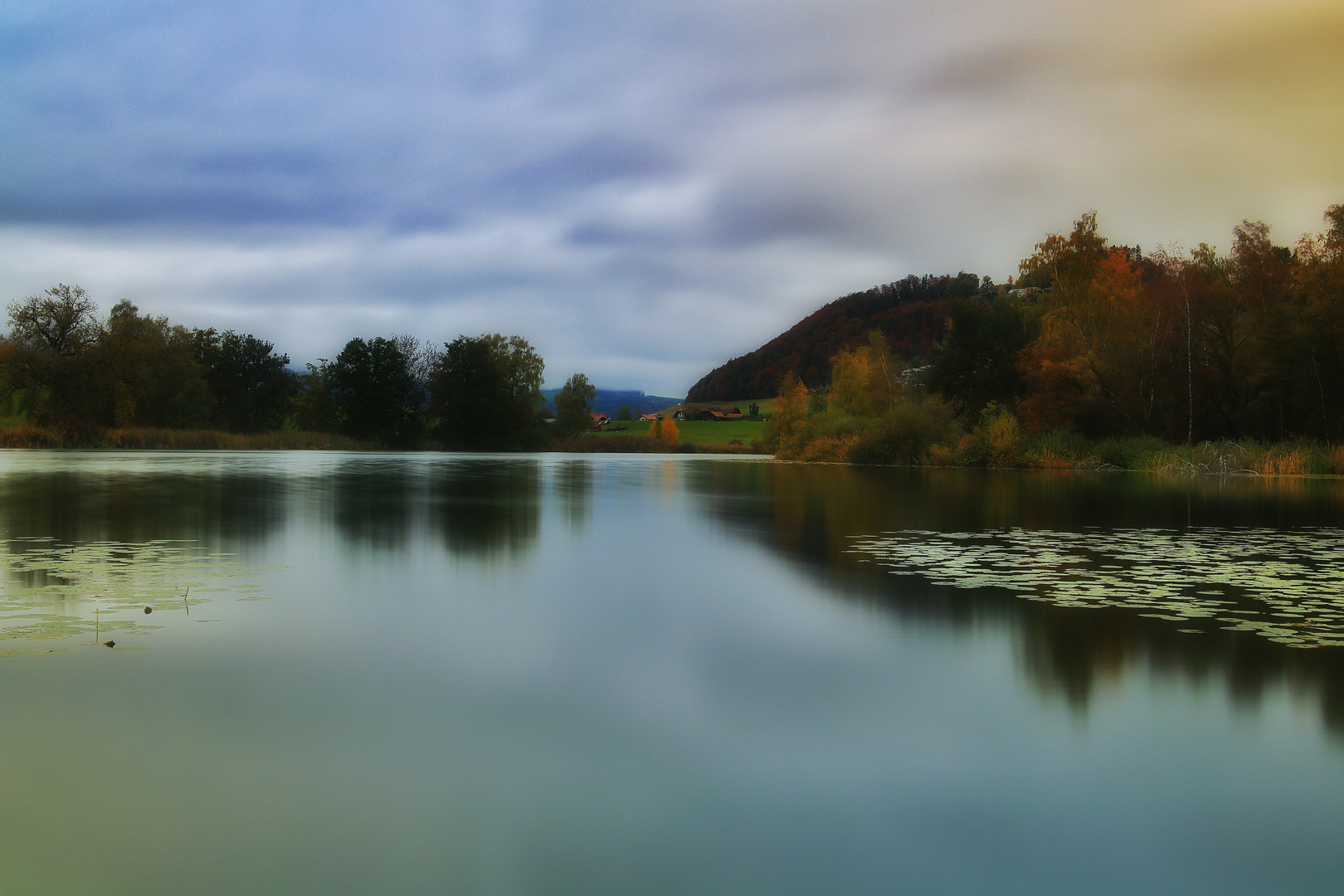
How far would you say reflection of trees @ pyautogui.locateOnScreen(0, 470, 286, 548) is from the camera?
36.1ft

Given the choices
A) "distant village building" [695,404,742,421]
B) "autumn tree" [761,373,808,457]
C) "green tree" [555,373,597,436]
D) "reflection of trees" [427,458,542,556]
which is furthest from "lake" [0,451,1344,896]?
"distant village building" [695,404,742,421]

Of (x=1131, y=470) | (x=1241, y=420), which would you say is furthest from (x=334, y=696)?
(x=1241, y=420)

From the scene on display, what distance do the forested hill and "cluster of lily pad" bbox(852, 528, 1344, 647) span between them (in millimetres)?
85314

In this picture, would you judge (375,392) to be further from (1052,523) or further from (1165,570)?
(1165,570)

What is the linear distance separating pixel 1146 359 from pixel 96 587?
38.8 meters

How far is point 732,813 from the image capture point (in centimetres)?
305

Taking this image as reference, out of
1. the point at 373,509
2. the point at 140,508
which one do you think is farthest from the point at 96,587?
the point at 140,508

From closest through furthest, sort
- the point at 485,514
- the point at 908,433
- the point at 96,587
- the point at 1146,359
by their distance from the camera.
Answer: the point at 96,587 < the point at 485,514 < the point at 1146,359 < the point at 908,433

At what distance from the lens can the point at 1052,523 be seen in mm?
13336

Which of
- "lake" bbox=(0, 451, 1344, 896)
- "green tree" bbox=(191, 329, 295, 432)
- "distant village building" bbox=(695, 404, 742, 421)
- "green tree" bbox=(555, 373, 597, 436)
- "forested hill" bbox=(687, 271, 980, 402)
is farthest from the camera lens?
"distant village building" bbox=(695, 404, 742, 421)

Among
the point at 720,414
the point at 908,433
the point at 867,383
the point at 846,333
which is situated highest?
the point at 846,333

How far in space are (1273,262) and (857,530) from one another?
111 feet

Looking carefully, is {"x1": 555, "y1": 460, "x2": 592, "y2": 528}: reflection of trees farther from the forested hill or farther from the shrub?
the forested hill

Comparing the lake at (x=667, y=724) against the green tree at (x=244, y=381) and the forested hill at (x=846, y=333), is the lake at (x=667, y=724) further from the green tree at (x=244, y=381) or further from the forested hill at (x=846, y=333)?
the forested hill at (x=846, y=333)
